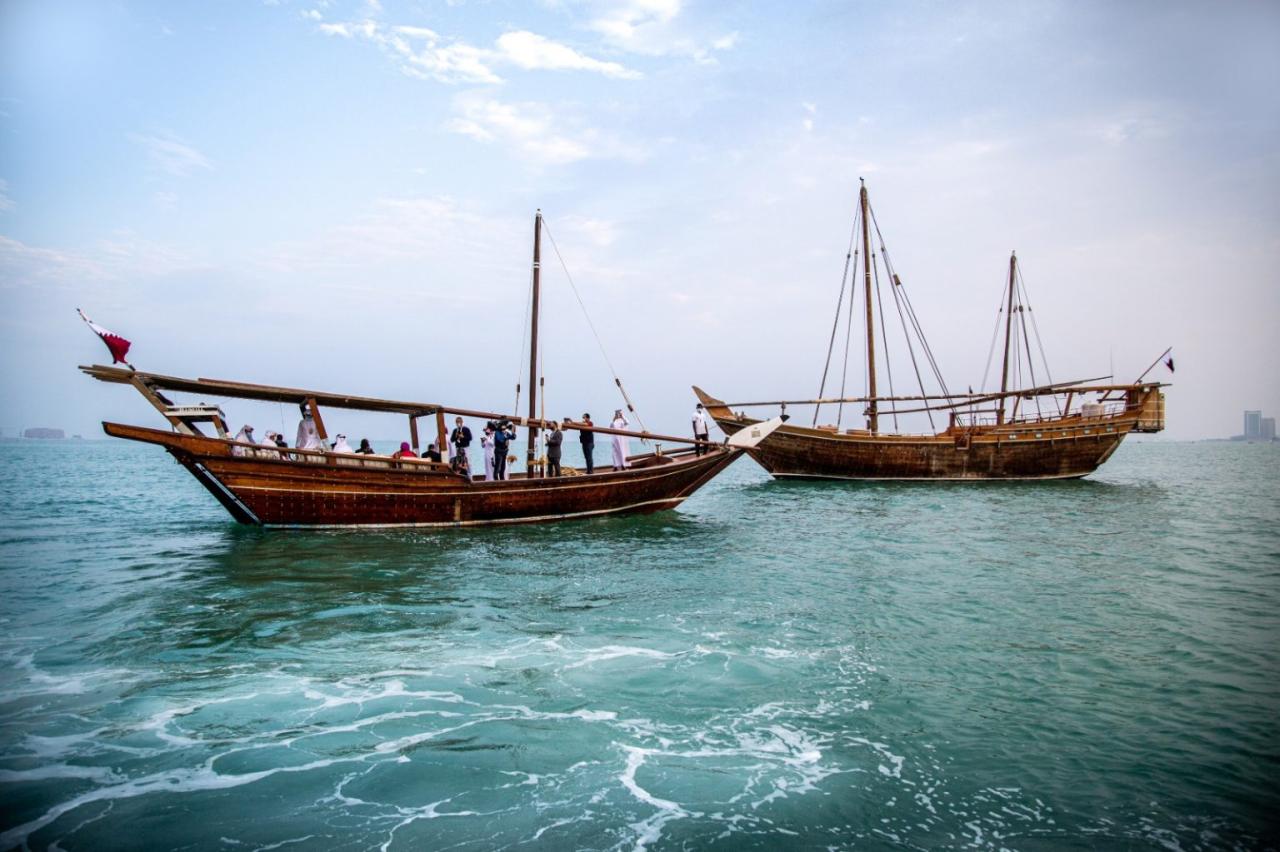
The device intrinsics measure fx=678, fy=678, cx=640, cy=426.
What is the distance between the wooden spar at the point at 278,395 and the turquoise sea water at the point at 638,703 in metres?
4.18

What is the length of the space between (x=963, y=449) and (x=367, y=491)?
30529 millimetres

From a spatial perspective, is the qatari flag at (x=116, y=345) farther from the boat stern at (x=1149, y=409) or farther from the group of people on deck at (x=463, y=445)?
the boat stern at (x=1149, y=409)

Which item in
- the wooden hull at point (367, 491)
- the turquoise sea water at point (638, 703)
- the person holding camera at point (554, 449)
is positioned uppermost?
the person holding camera at point (554, 449)

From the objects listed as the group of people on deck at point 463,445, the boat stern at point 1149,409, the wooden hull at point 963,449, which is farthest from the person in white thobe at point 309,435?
the boat stern at point 1149,409

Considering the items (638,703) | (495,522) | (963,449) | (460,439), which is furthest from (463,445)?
(963,449)

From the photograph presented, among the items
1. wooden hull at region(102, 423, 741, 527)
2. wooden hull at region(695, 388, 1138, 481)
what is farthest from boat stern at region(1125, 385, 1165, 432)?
wooden hull at region(102, 423, 741, 527)

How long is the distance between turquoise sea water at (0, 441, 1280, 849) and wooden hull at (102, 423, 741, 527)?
8.26 ft

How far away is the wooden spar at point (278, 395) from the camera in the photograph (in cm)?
1572

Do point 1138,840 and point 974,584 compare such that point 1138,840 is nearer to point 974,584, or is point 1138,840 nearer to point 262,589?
point 974,584

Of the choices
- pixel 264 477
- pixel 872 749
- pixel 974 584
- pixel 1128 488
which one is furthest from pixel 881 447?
pixel 872 749

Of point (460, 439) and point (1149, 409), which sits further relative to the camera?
point (1149, 409)

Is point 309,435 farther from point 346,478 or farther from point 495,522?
point 495,522

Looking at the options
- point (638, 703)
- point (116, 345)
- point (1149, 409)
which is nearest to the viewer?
point (638, 703)

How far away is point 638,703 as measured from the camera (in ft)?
23.7
